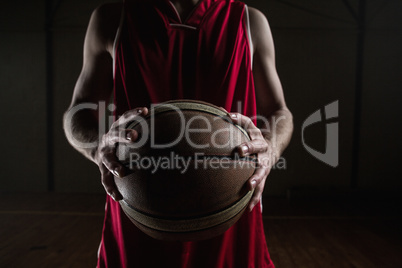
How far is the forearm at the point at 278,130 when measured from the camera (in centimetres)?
75

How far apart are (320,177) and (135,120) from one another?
3598mm

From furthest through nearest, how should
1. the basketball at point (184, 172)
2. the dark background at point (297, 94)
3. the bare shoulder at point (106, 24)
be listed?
the dark background at point (297, 94) < the bare shoulder at point (106, 24) < the basketball at point (184, 172)

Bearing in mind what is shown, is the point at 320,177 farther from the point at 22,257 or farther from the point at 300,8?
the point at 22,257

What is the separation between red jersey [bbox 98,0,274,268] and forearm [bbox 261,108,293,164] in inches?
3.4

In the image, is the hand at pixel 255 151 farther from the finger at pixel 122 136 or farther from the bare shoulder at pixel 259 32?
the bare shoulder at pixel 259 32

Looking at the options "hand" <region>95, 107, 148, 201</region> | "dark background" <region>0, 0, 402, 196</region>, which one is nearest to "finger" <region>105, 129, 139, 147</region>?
"hand" <region>95, 107, 148, 201</region>

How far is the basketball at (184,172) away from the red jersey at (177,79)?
20 cm

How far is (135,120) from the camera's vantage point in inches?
22.8

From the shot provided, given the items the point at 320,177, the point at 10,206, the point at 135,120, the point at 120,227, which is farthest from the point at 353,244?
the point at 10,206

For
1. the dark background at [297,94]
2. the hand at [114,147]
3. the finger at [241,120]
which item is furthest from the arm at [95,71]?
the dark background at [297,94]

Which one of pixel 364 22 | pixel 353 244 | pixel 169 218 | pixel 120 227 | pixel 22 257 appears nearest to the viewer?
pixel 169 218

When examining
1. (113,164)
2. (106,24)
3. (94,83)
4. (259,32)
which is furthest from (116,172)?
(259,32)

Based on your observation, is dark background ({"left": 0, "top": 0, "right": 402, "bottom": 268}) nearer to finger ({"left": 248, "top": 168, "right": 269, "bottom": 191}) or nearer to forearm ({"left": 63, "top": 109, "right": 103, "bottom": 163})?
forearm ({"left": 63, "top": 109, "right": 103, "bottom": 163})

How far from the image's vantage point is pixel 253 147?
22.6 inches
